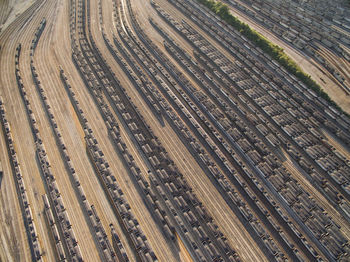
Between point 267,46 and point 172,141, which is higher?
point 267,46

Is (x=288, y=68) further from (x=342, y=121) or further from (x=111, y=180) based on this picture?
(x=111, y=180)

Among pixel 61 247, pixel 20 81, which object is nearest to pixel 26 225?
pixel 61 247

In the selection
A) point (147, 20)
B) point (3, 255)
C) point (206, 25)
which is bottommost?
point (3, 255)

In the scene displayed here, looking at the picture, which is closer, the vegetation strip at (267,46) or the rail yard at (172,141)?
the rail yard at (172,141)

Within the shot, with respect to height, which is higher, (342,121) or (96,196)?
(96,196)

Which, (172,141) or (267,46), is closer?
(172,141)
